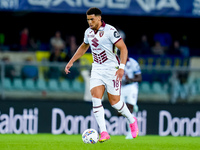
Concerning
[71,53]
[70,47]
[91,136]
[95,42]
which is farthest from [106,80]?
[70,47]

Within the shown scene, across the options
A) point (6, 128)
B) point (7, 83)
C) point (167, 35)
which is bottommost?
point (6, 128)

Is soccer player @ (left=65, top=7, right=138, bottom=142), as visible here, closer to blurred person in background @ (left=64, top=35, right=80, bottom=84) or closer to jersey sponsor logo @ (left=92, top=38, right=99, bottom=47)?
jersey sponsor logo @ (left=92, top=38, right=99, bottom=47)

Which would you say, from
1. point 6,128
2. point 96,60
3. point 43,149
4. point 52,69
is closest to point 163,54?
point 52,69

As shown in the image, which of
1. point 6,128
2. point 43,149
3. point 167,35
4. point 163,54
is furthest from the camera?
point 167,35

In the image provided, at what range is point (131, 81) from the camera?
11531 mm

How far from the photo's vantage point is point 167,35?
19.0 metres

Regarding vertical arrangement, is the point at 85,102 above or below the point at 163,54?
below

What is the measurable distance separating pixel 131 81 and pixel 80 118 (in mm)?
2389

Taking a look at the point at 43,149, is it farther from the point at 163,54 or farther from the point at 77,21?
the point at 77,21

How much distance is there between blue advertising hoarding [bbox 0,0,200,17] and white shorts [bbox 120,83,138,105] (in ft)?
12.2

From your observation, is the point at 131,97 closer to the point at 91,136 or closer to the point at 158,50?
the point at 91,136

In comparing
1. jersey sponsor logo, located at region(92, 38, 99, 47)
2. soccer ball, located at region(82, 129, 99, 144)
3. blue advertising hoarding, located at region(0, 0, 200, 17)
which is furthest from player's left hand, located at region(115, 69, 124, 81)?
blue advertising hoarding, located at region(0, 0, 200, 17)

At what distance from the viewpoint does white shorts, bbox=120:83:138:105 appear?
38.1 ft

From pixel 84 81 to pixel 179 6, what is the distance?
3778 millimetres
